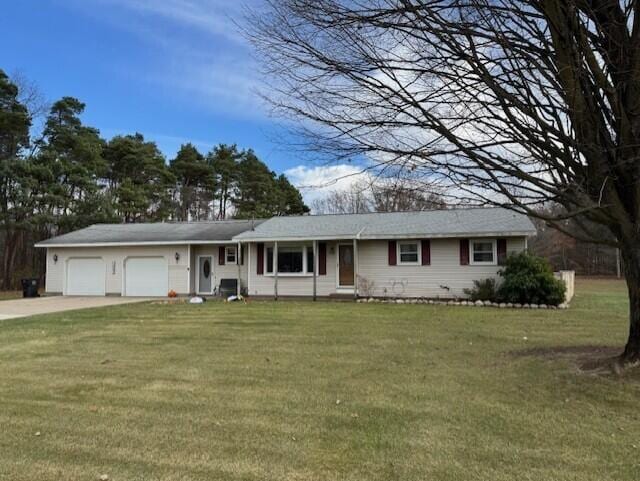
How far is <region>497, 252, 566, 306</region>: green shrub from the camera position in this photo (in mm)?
14966

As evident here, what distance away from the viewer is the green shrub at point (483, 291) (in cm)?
1630

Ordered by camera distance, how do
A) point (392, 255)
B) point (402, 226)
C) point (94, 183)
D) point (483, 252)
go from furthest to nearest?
point (94, 183) < point (402, 226) < point (392, 255) < point (483, 252)

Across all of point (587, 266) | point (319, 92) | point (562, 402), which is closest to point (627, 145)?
point (562, 402)

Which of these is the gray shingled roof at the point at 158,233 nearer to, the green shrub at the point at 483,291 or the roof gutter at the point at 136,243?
the roof gutter at the point at 136,243

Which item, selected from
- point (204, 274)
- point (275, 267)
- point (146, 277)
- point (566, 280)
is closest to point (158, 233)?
point (146, 277)

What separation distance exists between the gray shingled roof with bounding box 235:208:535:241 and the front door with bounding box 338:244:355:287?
74 centimetres

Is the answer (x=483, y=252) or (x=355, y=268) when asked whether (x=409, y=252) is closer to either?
(x=355, y=268)

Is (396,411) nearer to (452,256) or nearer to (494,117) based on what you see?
(494,117)

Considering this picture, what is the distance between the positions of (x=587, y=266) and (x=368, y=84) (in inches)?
1690

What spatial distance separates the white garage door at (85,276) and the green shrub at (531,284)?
17.4 metres

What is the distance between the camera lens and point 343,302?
17.2m

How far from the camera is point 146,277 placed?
72.0 feet

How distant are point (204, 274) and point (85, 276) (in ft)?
19.5

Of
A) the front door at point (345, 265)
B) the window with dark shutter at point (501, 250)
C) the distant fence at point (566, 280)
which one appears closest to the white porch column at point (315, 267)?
the front door at point (345, 265)
